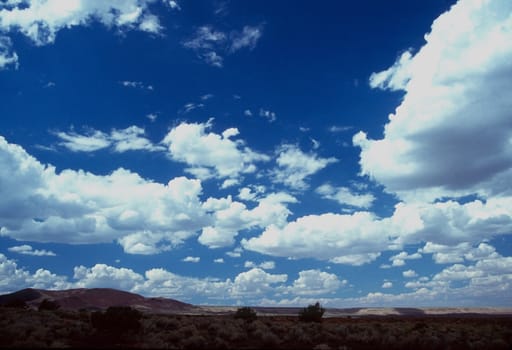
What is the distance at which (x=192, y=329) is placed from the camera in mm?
28625

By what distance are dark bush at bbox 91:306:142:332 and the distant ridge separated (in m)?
102

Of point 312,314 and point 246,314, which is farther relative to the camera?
point 312,314

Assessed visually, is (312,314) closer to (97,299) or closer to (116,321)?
(116,321)

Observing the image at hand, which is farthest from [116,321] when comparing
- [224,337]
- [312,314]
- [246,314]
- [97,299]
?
[97,299]

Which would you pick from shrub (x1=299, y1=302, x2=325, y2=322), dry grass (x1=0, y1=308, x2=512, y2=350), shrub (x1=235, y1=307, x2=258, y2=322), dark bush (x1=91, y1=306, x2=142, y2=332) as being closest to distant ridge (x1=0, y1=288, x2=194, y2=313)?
shrub (x1=235, y1=307, x2=258, y2=322)

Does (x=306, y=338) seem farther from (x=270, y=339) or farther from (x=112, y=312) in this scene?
(x=112, y=312)

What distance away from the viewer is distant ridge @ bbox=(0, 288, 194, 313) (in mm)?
126562

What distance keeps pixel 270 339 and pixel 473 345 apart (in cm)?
1232

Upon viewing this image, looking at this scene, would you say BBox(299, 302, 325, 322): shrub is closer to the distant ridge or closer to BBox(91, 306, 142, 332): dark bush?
BBox(91, 306, 142, 332): dark bush

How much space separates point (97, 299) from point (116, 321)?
12978 centimetres

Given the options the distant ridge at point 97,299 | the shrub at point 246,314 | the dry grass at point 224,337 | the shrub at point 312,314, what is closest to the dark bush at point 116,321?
the dry grass at point 224,337

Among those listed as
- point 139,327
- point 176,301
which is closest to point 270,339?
point 139,327

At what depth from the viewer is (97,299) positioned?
14475cm

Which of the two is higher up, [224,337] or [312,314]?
[312,314]
